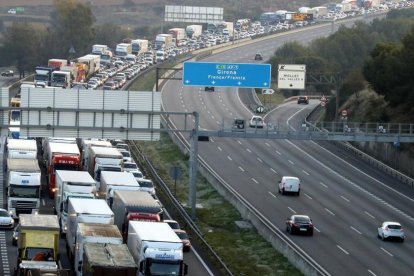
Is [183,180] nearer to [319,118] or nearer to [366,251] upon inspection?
[366,251]

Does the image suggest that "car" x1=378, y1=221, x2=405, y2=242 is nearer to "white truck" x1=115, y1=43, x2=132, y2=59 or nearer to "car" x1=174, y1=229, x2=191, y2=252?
"car" x1=174, y1=229, x2=191, y2=252

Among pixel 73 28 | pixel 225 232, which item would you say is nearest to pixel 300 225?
pixel 225 232

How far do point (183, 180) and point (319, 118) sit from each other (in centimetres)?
3659

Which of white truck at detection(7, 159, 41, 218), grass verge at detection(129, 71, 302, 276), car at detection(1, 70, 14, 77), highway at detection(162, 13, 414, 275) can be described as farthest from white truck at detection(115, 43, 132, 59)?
white truck at detection(7, 159, 41, 218)

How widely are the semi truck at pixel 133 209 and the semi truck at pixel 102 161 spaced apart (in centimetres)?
1105

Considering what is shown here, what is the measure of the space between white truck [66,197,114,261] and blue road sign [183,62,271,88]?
2697cm

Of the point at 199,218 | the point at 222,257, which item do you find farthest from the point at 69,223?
the point at 199,218

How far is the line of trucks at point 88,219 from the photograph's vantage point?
43.3 m

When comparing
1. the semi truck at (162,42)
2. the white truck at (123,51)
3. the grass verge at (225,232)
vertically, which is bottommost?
the grass verge at (225,232)

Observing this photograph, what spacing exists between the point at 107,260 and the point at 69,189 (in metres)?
15.6

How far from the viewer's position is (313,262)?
5234 cm

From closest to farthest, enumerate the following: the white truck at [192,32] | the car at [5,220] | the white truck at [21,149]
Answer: the car at [5,220], the white truck at [21,149], the white truck at [192,32]

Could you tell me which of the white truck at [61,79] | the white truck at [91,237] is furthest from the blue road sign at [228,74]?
the white truck at [61,79]

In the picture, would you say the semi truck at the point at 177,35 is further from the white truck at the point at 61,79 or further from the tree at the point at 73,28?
the white truck at the point at 61,79
